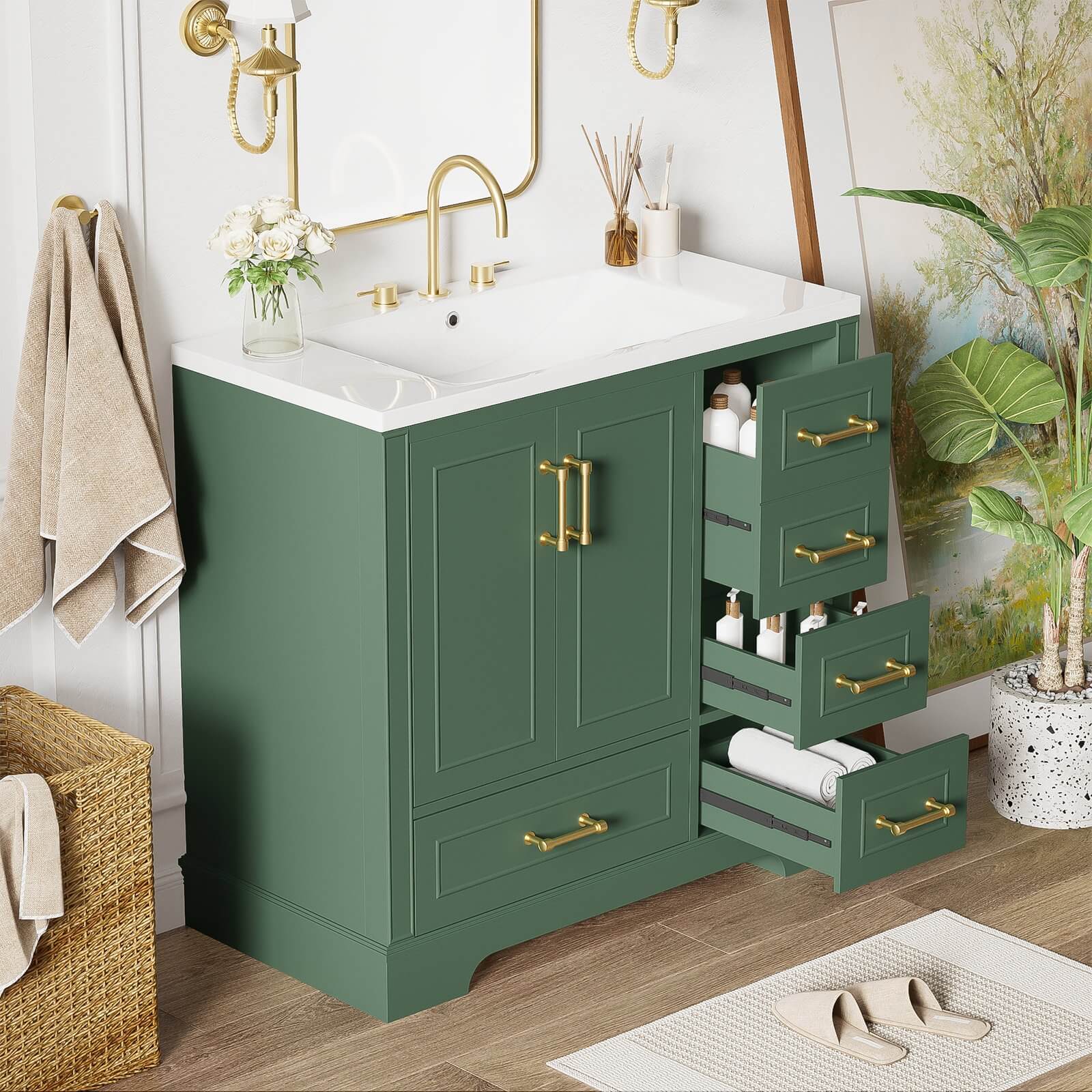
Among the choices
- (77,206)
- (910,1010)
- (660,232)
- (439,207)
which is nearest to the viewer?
(77,206)

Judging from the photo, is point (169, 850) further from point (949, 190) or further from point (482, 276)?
point (949, 190)

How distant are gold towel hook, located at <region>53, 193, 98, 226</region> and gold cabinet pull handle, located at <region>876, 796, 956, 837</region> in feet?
5.11

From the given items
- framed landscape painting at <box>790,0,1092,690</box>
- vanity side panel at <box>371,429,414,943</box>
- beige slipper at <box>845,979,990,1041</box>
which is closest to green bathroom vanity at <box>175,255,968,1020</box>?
vanity side panel at <box>371,429,414,943</box>

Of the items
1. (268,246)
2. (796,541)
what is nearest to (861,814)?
(796,541)

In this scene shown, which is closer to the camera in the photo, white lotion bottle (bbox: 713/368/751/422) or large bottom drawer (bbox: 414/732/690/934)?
large bottom drawer (bbox: 414/732/690/934)

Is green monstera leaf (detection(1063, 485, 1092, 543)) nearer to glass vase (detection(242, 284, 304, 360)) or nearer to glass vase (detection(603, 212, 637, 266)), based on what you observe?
glass vase (detection(603, 212, 637, 266))

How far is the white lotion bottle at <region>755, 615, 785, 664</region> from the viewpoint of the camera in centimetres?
338

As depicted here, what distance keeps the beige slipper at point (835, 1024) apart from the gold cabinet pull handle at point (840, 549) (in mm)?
Answer: 685

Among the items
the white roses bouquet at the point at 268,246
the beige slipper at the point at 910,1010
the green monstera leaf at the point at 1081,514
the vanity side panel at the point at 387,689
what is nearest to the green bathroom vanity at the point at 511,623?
the vanity side panel at the point at 387,689

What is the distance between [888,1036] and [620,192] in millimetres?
1507

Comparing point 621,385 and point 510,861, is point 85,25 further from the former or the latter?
point 510,861

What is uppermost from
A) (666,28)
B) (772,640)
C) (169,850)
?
(666,28)

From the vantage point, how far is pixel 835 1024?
302 centimetres

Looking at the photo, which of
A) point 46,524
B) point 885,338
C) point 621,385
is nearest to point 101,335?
point 46,524
